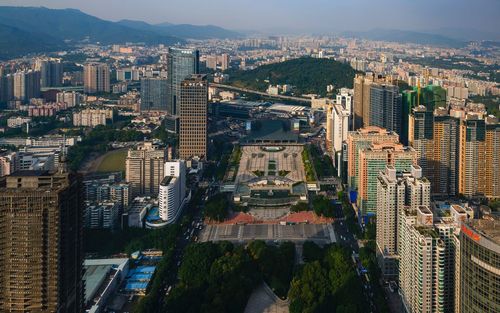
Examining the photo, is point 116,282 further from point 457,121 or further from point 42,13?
point 42,13

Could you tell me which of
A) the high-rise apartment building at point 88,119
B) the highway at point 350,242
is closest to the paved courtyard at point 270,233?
the highway at point 350,242

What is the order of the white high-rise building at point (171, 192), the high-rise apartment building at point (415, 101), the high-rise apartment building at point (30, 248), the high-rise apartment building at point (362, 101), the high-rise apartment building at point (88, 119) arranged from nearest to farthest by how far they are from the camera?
1. the high-rise apartment building at point (30, 248)
2. the white high-rise building at point (171, 192)
3. the high-rise apartment building at point (415, 101)
4. the high-rise apartment building at point (362, 101)
5. the high-rise apartment building at point (88, 119)

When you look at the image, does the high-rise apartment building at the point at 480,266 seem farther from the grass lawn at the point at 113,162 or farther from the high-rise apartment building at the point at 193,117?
the high-rise apartment building at the point at 193,117

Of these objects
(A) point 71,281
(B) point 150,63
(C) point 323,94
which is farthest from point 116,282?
(B) point 150,63

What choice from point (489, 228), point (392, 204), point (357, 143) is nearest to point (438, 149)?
point (357, 143)

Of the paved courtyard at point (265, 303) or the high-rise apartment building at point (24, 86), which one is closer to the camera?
the paved courtyard at point (265, 303)

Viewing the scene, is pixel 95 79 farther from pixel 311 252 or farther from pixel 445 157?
pixel 311 252

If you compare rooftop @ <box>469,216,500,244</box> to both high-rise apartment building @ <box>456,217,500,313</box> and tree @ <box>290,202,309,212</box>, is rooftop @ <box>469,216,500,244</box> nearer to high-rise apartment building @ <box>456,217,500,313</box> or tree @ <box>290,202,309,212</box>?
high-rise apartment building @ <box>456,217,500,313</box>
